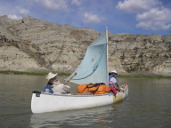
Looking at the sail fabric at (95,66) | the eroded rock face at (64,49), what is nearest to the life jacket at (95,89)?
the sail fabric at (95,66)

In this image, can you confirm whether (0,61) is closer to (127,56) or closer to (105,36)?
(127,56)

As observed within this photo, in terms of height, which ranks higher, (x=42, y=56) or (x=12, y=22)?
(x=12, y=22)

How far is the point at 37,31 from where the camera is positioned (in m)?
87.8

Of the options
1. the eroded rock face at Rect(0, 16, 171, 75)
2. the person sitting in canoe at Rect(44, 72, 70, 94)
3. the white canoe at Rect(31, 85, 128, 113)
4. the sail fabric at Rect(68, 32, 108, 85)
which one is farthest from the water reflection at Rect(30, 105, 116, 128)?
the eroded rock face at Rect(0, 16, 171, 75)

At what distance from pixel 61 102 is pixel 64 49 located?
71157mm

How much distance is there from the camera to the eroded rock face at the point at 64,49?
7406 centimetres

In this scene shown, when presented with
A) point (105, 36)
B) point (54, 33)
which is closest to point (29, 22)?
point (54, 33)

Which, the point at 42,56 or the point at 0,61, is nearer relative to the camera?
the point at 0,61

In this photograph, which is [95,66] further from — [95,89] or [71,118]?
[71,118]

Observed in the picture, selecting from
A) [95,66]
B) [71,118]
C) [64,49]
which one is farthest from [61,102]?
[64,49]

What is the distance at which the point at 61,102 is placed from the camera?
11.2m

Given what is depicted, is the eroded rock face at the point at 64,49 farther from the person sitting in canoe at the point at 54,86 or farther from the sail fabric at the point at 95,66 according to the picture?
the person sitting in canoe at the point at 54,86

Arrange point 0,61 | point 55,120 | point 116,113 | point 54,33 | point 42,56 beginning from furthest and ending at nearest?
point 54,33 < point 42,56 < point 0,61 < point 116,113 < point 55,120

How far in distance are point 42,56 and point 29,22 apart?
23271 millimetres
